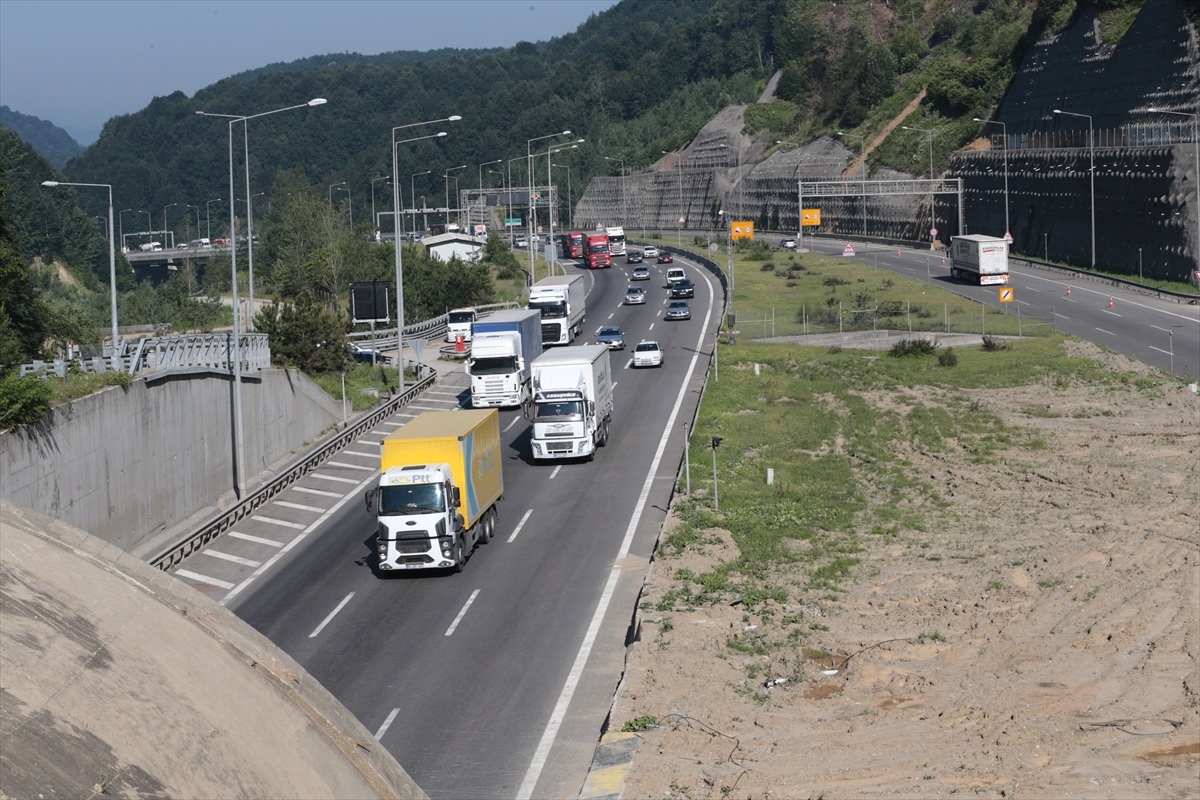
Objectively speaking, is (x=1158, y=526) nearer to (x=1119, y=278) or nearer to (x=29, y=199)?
(x=1119, y=278)

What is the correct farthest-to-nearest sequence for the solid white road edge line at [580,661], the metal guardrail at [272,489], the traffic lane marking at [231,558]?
the traffic lane marking at [231,558], the metal guardrail at [272,489], the solid white road edge line at [580,661]

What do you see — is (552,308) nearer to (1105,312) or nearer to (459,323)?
(459,323)

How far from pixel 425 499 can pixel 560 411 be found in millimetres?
12892

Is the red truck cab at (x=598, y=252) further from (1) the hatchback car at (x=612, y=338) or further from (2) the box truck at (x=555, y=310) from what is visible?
(1) the hatchback car at (x=612, y=338)

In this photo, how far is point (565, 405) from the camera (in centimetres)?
4316

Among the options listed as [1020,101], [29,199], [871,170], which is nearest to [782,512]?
[1020,101]

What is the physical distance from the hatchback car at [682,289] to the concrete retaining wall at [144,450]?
41128 millimetres

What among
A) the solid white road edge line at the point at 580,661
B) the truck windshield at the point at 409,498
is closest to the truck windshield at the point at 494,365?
the solid white road edge line at the point at 580,661

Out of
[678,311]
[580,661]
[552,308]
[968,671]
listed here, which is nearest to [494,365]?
[552,308]

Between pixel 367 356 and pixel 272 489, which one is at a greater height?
pixel 367 356

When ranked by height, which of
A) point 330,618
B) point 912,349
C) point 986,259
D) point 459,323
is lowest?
point 330,618

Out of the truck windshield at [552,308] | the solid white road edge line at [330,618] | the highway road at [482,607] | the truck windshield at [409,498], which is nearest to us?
the highway road at [482,607]

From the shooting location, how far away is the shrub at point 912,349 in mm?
63844

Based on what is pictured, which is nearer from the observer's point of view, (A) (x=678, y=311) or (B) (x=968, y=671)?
(B) (x=968, y=671)
